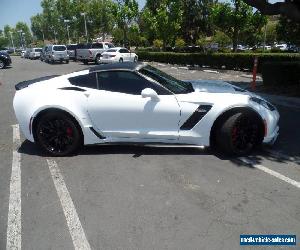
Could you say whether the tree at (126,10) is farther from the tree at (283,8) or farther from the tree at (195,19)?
the tree at (283,8)

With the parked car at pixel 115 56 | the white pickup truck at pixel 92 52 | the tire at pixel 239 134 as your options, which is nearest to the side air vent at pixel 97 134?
the tire at pixel 239 134

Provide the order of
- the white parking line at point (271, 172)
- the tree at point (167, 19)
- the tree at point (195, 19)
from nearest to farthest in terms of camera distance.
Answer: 1. the white parking line at point (271, 172)
2. the tree at point (167, 19)
3. the tree at point (195, 19)

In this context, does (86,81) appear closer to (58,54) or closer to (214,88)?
(214,88)

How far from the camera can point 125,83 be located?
552 cm

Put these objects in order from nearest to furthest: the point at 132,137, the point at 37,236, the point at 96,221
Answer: the point at 37,236 → the point at 96,221 → the point at 132,137

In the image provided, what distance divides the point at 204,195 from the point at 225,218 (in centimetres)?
55

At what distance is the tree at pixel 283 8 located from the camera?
32.6 ft

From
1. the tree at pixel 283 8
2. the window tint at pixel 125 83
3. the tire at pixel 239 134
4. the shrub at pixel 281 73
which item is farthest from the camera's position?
the shrub at pixel 281 73

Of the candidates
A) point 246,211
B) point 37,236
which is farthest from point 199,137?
point 37,236

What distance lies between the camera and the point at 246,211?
12.3 feet

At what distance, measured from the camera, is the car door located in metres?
5.28

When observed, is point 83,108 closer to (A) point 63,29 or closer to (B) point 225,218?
(B) point 225,218

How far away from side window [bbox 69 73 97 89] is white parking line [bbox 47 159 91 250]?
1.36m

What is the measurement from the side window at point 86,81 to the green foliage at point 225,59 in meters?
11.2
